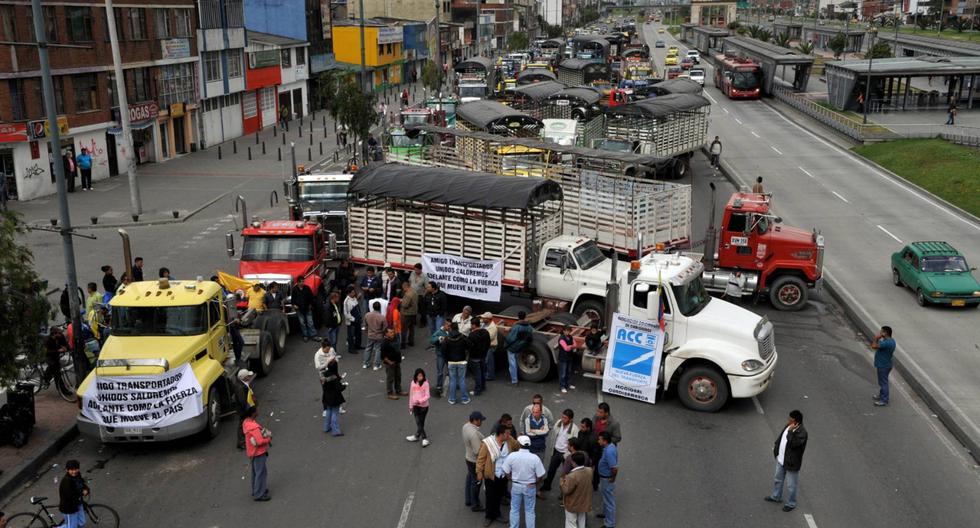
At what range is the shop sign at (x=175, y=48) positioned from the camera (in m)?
46.4

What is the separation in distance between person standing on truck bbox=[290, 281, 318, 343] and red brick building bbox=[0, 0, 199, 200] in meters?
20.9

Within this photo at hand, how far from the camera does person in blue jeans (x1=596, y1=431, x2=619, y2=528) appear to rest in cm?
1171

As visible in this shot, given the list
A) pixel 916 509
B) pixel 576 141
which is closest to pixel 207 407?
pixel 916 509

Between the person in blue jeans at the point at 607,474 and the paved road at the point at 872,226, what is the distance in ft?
23.8

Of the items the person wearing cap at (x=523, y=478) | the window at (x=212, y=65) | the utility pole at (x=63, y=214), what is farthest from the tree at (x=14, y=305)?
the window at (x=212, y=65)

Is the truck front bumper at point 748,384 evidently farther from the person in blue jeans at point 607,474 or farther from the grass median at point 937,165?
the grass median at point 937,165

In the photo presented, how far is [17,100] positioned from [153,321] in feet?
84.0

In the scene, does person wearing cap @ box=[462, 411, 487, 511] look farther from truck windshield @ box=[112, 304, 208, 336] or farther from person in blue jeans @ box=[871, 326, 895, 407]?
person in blue jeans @ box=[871, 326, 895, 407]

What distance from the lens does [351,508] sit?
41.2 feet

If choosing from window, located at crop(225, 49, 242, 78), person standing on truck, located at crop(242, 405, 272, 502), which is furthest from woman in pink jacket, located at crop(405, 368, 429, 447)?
window, located at crop(225, 49, 242, 78)

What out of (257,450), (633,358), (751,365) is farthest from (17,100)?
(751,365)

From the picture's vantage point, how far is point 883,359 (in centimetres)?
1603

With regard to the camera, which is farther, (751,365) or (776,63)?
(776,63)

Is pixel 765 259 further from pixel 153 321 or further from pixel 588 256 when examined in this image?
pixel 153 321
